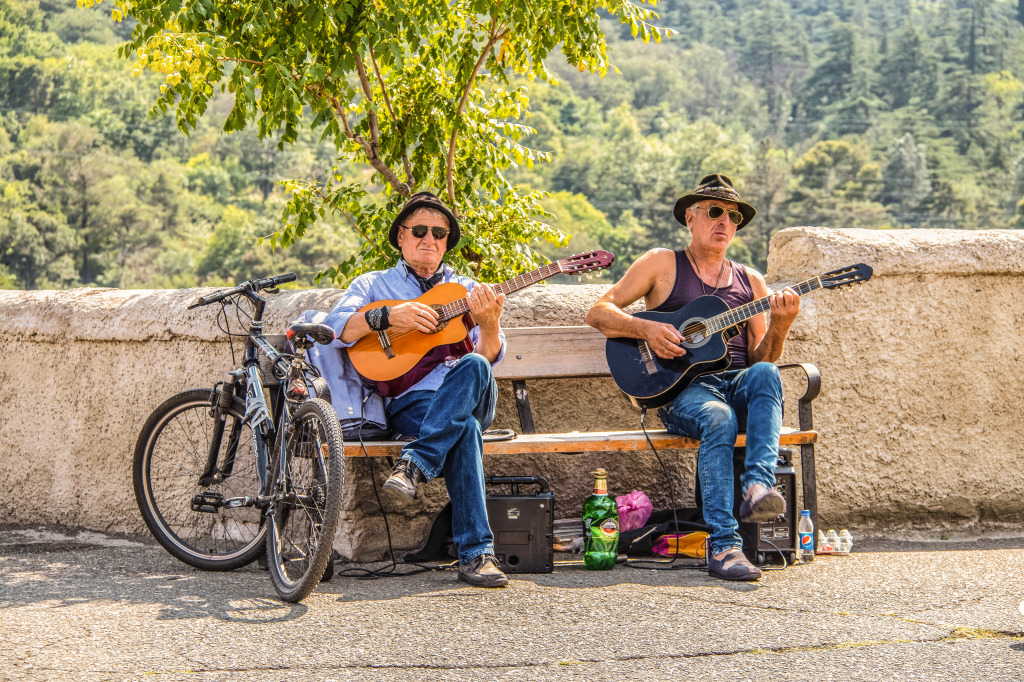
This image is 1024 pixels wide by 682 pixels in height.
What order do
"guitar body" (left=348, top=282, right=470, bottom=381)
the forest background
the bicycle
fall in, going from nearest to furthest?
the bicycle → "guitar body" (left=348, top=282, right=470, bottom=381) → the forest background

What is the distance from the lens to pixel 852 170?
9694cm

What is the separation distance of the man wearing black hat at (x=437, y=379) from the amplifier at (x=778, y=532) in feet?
3.28

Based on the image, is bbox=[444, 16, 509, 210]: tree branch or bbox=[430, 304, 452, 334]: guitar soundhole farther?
bbox=[444, 16, 509, 210]: tree branch

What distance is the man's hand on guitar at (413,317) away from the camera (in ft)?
13.0

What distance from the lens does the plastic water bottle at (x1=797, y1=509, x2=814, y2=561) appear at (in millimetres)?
4117

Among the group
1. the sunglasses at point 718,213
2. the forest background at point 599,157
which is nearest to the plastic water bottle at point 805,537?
the sunglasses at point 718,213

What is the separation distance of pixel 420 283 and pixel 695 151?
108730 millimetres

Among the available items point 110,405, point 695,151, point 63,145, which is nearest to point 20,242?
point 63,145

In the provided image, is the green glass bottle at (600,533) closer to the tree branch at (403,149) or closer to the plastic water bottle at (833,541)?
the plastic water bottle at (833,541)

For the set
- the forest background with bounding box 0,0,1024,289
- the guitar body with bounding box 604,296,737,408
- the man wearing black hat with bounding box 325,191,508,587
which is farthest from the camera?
the forest background with bounding box 0,0,1024,289

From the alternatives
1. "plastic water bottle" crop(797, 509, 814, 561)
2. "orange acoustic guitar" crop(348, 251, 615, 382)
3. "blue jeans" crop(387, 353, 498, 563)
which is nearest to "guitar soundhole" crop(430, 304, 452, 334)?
"orange acoustic guitar" crop(348, 251, 615, 382)

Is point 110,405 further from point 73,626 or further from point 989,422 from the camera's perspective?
point 989,422

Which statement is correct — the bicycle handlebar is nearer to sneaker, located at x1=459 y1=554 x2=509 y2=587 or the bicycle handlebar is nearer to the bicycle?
the bicycle

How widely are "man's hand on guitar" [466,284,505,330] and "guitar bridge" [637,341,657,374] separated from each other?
61 centimetres
